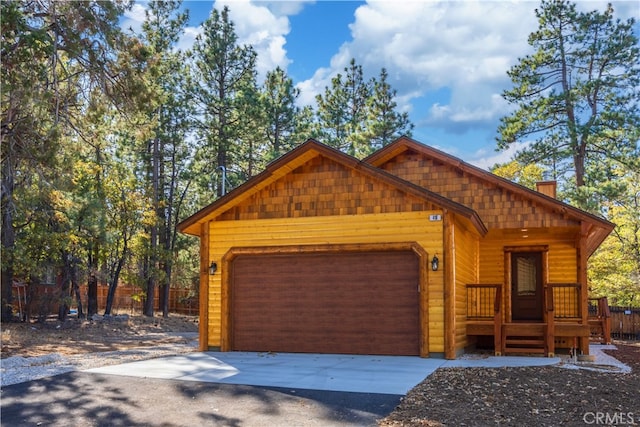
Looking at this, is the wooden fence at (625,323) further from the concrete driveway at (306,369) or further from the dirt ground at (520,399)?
the dirt ground at (520,399)

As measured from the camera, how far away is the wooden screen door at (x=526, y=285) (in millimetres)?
15078

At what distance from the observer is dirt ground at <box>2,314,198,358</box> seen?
591 inches

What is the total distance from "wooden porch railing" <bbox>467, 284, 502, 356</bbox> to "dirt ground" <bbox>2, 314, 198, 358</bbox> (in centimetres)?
893

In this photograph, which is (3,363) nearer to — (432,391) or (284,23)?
(432,391)

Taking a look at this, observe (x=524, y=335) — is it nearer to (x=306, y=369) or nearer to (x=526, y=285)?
(x=526, y=285)

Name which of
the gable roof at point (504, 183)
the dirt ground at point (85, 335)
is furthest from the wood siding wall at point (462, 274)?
the dirt ground at point (85, 335)

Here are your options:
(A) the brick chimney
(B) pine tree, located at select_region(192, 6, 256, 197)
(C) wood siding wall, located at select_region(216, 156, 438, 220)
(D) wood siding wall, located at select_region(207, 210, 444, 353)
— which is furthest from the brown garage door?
(B) pine tree, located at select_region(192, 6, 256, 197)

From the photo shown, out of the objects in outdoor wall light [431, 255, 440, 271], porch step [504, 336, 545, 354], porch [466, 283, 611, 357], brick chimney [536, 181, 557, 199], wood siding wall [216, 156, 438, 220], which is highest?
brick chimney [536, 181, 557, 199]

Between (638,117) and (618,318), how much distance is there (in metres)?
8.35

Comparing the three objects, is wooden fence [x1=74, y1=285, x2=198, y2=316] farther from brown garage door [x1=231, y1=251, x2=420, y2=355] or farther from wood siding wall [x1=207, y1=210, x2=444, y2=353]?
brown garage door [x1=231, y1=251, x2=420, y2=355]

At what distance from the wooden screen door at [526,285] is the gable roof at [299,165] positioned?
2835 millimetres

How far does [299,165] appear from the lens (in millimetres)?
12219

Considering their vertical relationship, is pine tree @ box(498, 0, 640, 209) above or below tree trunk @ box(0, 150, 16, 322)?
above

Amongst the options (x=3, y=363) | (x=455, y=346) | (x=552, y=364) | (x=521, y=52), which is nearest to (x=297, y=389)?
(x=455, y=346)
